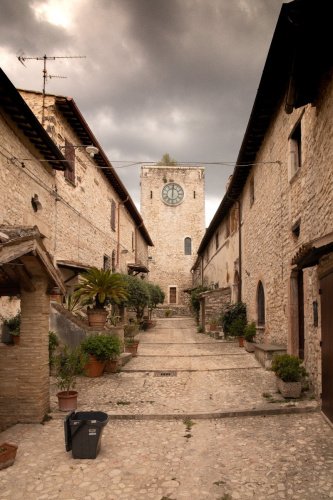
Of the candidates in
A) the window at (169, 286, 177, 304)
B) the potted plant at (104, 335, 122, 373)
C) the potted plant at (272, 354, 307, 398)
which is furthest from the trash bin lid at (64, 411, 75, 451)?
the window at (169, 286, 177, 304)

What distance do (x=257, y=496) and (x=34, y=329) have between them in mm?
3868

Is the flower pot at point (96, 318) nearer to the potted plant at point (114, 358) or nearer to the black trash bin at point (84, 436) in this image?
the potted plant at point (114, 358)

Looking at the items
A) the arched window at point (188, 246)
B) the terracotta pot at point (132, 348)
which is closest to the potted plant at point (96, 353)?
the terracotta pot at point (132, 348)

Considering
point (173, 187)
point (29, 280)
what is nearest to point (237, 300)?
point (29, 280)

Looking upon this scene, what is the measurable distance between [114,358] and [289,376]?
→ 4231 millimetres

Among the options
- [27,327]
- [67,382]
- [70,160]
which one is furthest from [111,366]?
[70,160]

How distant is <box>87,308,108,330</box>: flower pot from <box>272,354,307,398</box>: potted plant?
5.12 meters

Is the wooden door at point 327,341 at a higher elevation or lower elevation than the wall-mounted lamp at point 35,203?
lower

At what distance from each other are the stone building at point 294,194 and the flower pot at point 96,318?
4.79m

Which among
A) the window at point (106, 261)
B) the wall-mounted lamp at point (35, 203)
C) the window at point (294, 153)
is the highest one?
the window at point (294, 153)

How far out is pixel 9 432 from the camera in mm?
5293

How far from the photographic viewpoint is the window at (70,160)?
44.5ft

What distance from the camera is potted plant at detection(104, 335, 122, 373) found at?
8867 millimetres

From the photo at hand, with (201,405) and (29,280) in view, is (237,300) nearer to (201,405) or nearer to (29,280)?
(201,405)
